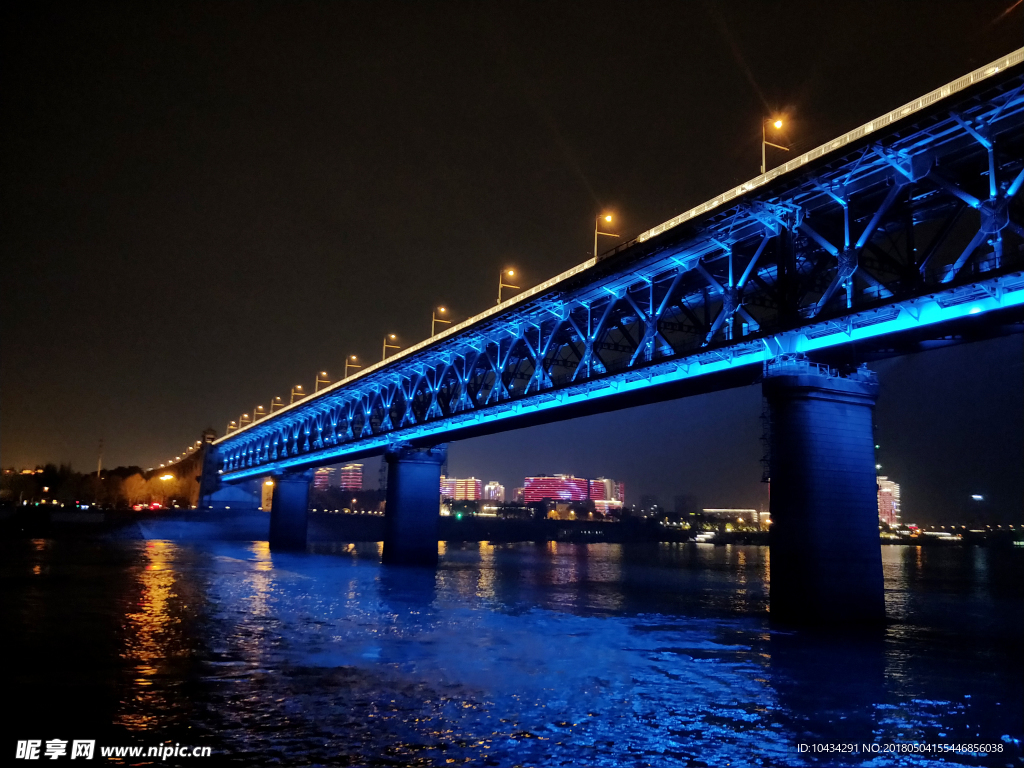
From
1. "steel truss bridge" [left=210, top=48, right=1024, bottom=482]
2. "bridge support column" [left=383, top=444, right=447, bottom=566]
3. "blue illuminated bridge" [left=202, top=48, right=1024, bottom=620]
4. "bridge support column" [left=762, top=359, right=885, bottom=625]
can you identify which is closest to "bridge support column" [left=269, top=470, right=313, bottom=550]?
"bridge support column" [left=383, top=444, right=447, bottom=566]

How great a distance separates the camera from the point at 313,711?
52.9 ft

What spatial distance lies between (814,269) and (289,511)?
88.7 meters

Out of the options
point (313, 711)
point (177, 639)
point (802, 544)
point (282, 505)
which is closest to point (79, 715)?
point (313, 711)

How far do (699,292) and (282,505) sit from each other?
265 ft

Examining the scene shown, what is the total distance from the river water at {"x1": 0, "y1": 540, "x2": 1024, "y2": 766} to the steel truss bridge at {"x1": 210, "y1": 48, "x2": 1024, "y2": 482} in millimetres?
10923

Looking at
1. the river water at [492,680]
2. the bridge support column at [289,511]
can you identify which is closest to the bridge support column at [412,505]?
the river water at [492,680]

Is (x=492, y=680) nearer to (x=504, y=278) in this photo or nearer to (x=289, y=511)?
(x=504, y=278)

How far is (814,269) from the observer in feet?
103

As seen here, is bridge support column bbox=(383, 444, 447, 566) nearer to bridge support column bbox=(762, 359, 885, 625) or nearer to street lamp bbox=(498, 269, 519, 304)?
street lamp bbox=(498, 269, 519, 304)

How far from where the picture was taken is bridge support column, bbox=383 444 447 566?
67812 millimetres

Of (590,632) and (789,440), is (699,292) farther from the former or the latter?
(590,632)

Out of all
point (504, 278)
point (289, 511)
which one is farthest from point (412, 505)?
point (289, 511)

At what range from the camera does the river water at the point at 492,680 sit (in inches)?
554

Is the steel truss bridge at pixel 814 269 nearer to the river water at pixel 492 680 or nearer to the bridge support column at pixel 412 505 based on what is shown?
the river water at pixel 492 680
